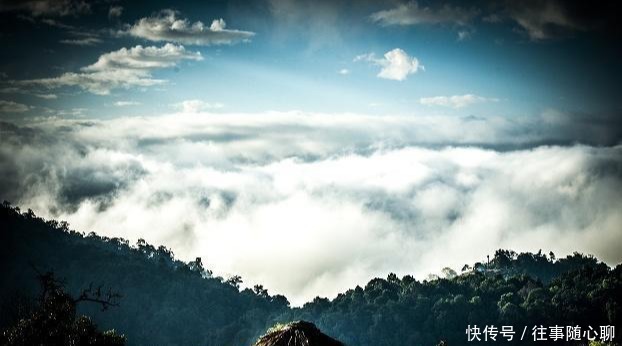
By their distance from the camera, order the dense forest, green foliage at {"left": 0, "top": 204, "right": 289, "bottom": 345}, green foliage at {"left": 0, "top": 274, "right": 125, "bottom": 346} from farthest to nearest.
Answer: green foliage at {"left": 0, "top": 204, "right": 289, "bottom": 345}, the dense forest, green foliage at {"left": 0, "top": 274, "right": 125, "bottom": 346}

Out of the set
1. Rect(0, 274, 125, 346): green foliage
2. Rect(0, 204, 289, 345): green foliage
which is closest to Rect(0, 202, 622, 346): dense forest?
Rect(0, 204, 289, 345): green foliage

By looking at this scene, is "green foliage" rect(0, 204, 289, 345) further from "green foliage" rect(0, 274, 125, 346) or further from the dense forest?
"green foliage" rect(0, 274, 125, 346)

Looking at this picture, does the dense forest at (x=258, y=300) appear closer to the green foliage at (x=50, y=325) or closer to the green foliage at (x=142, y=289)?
the green foliage at (x=142, y=289)

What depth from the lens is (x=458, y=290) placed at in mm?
128500

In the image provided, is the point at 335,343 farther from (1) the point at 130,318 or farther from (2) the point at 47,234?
(2) the point at 47,234

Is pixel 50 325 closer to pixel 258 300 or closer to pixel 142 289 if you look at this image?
pixel 258 300

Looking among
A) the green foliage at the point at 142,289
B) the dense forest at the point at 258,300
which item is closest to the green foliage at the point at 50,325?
the dense forest at the point at 258,300

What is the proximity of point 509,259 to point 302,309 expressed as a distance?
97467 mm

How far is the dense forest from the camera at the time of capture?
113438mm

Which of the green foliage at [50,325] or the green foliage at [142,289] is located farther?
the green foliage at [142,289]

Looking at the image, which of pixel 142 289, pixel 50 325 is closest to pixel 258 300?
pixel 142 289

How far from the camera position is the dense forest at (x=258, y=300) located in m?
113

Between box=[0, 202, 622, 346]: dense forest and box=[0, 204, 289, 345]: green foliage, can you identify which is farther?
box=[0, 204, 289, 345]: green foliage

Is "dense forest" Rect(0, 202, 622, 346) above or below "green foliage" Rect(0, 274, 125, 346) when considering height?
below
